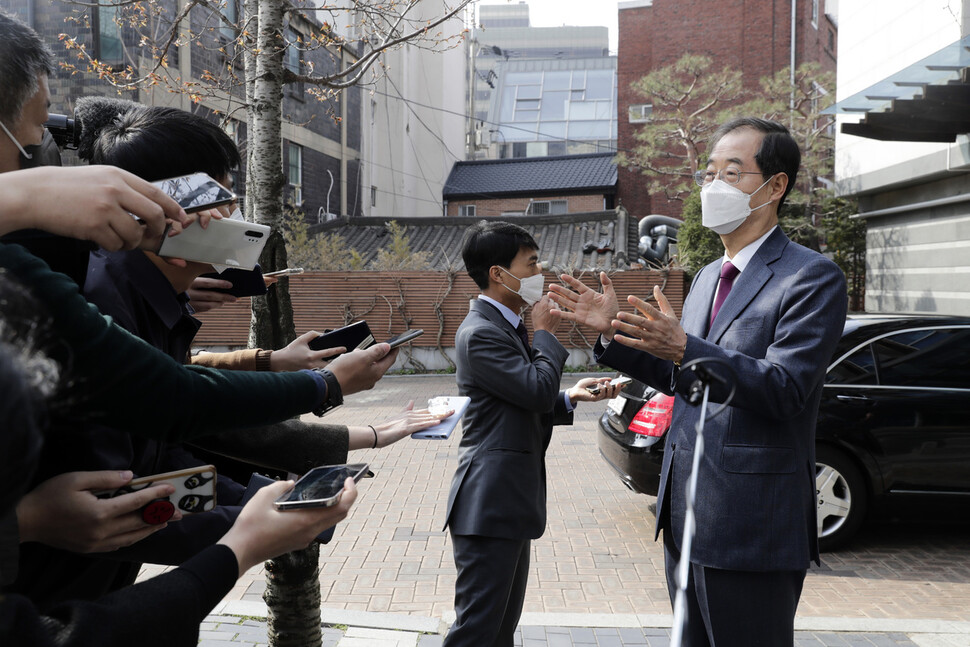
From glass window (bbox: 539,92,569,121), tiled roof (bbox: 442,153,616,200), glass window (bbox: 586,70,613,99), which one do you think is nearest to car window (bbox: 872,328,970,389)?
tiled roof (bbox: 442,153,616,200)

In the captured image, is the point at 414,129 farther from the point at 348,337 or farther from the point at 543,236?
the point at 348,337

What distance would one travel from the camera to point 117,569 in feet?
5.44

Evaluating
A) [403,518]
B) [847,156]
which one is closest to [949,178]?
[847,156]

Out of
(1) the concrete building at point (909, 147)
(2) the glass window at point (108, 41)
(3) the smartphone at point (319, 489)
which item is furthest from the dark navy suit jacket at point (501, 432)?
(2) the glass window at point (108, 41)

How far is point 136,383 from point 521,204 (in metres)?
A: 28.8

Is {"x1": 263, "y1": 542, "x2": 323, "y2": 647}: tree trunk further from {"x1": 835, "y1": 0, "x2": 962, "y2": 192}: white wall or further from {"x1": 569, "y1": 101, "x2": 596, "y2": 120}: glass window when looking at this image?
{"x1": 569, "y1": 101, "x2": 596, "y2": 120}: glass window

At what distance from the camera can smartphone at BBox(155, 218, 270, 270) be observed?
1.69 meters

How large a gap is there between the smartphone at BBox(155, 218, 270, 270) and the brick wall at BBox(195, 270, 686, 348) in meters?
14.3

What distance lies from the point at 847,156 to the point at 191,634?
15770 millimetres

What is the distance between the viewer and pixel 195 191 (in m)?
1.67

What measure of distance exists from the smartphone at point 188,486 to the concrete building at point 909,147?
9.26m

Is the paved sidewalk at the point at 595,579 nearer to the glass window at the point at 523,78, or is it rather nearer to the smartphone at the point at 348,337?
the smartphone at the point at 348,337

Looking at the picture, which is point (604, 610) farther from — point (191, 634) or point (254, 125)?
point (191, 634)

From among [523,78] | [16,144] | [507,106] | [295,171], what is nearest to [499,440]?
[16,144]
